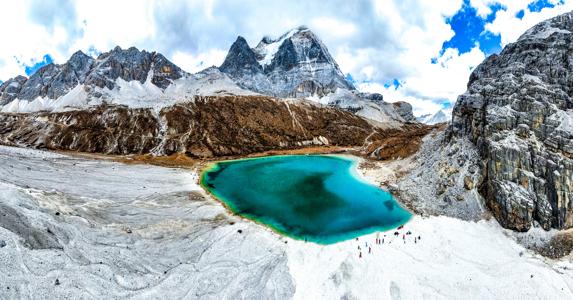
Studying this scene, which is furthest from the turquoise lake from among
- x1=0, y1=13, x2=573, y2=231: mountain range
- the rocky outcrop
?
the rocky outcrop

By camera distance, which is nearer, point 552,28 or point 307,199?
point 307,199

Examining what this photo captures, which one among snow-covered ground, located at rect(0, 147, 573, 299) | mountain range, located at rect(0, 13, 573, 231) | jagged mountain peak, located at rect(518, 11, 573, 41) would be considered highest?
jagged mountain peak, located at rect(518, 11, 573, 41)

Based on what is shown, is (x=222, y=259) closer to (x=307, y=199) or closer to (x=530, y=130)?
(x=307, y=199)

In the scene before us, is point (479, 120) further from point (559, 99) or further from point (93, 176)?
point (93, 176)

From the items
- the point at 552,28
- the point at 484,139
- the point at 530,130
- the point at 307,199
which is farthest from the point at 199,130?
the point at 552,28

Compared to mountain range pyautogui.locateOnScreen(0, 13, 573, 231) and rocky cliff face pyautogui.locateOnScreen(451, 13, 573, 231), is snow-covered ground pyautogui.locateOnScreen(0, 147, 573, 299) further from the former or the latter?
mountain range pyautogui.locateOnScreen(0, 13, 573, 231)

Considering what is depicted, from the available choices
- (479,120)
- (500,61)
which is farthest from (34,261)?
(500,61)
